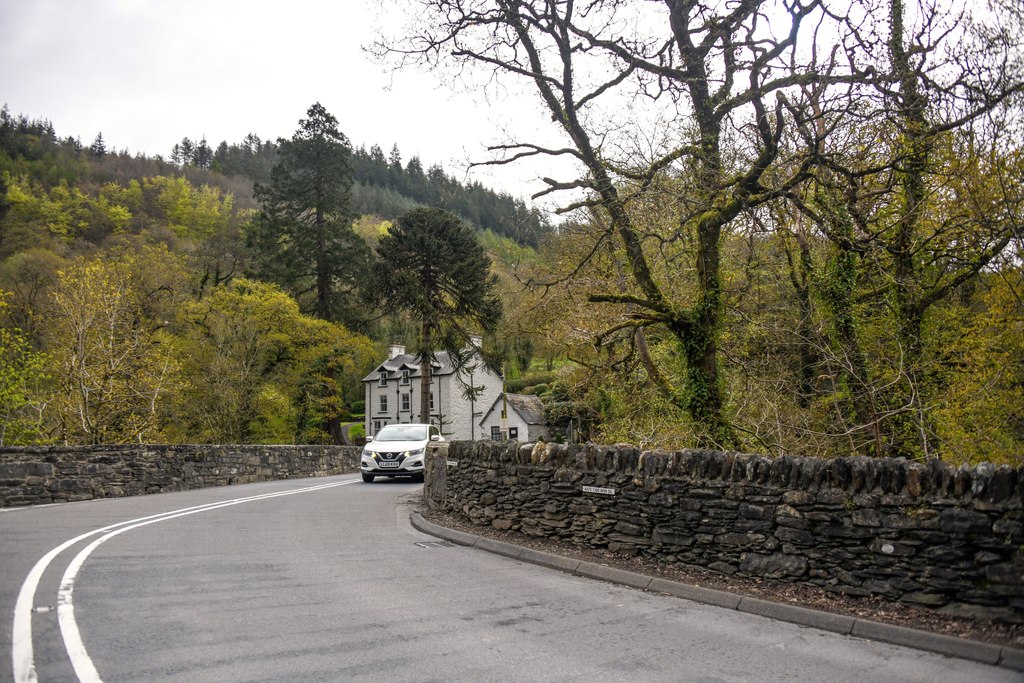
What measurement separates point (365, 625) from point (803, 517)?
13.8ft

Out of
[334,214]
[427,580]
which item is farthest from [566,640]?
[334,214]

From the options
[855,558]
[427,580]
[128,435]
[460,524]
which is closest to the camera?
[855,558]

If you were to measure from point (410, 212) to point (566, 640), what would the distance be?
1191 inches

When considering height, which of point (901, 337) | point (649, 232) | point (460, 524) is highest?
point (649, 232)

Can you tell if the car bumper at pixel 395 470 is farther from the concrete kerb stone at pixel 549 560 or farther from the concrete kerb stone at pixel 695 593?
the concrete kerb stone at pixel 695 593

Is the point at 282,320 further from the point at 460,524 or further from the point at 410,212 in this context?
the point at 460,524

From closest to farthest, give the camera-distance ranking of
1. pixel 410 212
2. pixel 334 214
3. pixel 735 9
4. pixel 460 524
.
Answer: pixel 735 9 → pixel 460 524 → pixel 410 212 → pixel 334 214

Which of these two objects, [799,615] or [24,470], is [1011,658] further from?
[24,470]

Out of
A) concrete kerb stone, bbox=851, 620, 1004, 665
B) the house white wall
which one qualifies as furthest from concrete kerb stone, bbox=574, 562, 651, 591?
the house white wall

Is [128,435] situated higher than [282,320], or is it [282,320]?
[282,320]

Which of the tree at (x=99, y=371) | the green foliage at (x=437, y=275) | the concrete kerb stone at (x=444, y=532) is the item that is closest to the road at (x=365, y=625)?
the concrete kerb stone at (x=444, y=532)

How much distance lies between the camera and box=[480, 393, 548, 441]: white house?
168 ft

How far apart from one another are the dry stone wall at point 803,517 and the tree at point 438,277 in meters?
22.4

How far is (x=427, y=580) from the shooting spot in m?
8.15
